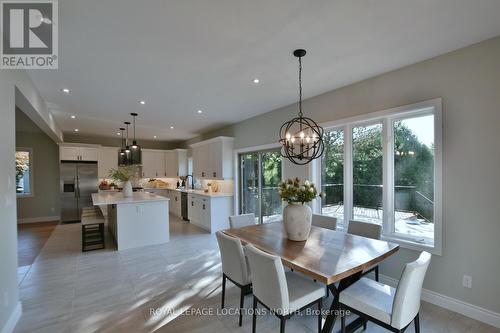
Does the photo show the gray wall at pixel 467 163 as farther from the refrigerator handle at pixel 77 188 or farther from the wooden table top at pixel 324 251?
the refrigerator handle at pixel 77 188

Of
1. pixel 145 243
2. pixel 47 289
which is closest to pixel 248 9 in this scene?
pixel 47 289

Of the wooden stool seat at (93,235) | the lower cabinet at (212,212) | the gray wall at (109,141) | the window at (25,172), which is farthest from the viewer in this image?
the gray wall at (109,141)

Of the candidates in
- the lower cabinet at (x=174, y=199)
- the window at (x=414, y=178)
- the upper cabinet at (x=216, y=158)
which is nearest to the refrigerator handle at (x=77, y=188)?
the lower cabinet at (x=174, y=199)

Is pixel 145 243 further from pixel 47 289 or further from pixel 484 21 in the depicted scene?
pixel 484 21

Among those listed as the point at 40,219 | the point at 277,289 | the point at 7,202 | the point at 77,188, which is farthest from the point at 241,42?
the point at 40,219

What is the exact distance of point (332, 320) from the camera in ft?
6.70

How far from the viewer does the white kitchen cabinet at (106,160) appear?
788 centimetres

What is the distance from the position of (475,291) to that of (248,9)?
3.50 meters

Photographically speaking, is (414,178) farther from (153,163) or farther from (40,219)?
(40,219)

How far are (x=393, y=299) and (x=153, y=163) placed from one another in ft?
28.8

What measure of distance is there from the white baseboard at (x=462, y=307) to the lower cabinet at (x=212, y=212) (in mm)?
4226

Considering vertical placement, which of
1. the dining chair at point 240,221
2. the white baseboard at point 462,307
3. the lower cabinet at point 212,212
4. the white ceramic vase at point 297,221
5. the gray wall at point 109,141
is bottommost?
the white baseboard at point 462,307

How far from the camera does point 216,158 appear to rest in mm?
6336

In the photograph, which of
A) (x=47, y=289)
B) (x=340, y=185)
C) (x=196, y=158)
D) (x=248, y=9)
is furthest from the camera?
(x=196, y=158)
